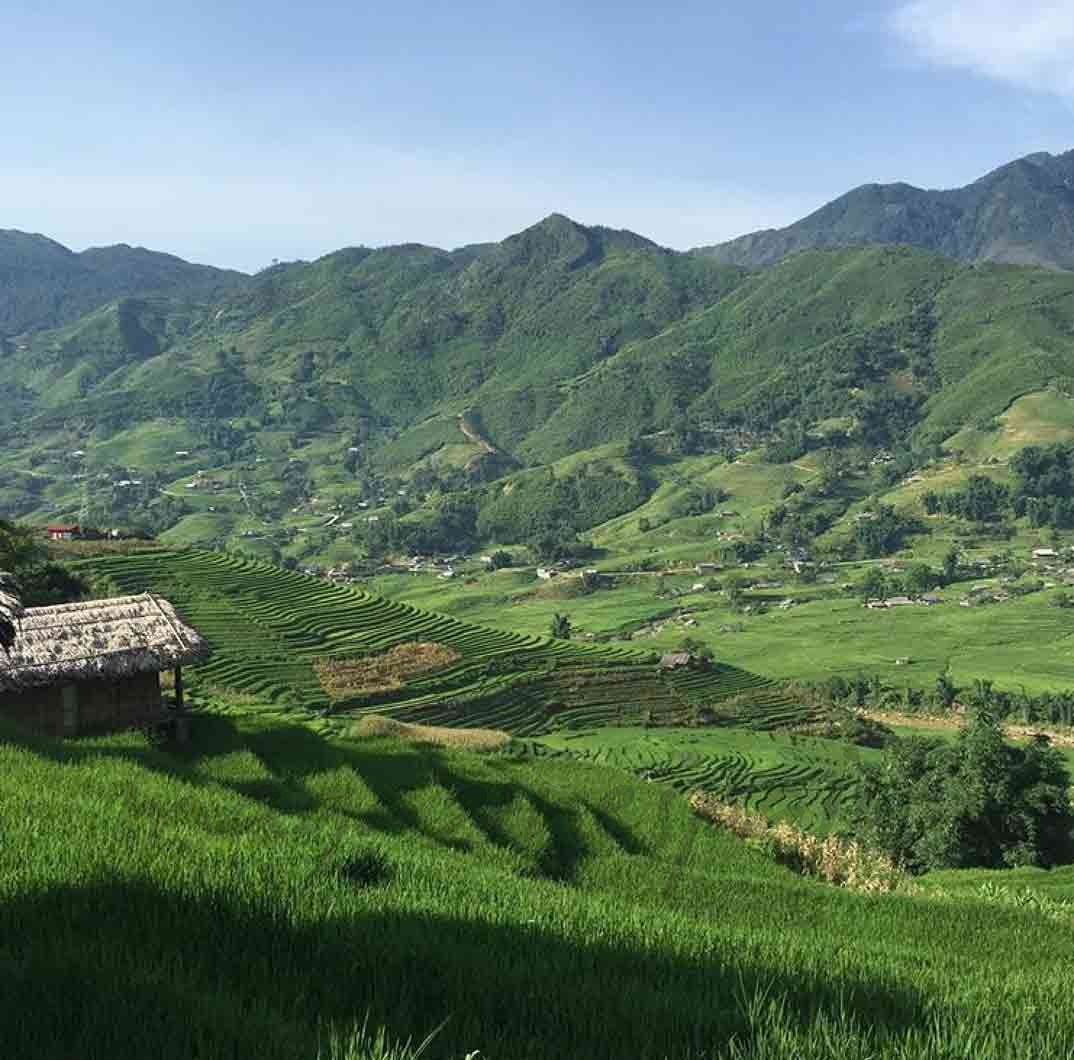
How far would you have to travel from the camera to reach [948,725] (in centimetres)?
8250

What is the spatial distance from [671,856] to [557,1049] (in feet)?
53.7

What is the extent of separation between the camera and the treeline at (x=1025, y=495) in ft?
570

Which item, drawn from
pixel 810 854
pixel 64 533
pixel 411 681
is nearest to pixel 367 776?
pixel 810 854

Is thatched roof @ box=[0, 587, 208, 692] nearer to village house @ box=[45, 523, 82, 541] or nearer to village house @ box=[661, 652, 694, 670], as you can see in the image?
village house @ box=[45, 523, 82, 541]

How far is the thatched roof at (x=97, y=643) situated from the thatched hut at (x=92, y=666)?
2cm

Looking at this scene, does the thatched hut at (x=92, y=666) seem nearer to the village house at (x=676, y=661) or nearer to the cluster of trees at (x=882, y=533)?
the village house at (x=676, y=661)

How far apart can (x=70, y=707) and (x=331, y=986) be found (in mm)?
24924

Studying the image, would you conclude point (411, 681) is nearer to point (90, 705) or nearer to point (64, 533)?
point (64, 533)

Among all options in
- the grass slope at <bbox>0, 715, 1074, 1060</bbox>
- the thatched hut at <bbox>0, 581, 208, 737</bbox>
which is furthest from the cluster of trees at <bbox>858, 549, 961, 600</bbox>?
the grass slope at <bbox>0, 715, 1074, 1060</bbox>

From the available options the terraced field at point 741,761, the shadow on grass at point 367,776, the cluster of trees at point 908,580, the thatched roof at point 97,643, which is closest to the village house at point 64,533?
the terraced field at point 741,761

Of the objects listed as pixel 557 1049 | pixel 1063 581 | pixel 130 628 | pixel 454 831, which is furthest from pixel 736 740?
pixel 1063 581

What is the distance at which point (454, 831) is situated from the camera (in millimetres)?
15547

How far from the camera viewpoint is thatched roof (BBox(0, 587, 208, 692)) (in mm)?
24266

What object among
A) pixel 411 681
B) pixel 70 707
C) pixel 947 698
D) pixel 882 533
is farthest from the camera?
pixel 882 533
